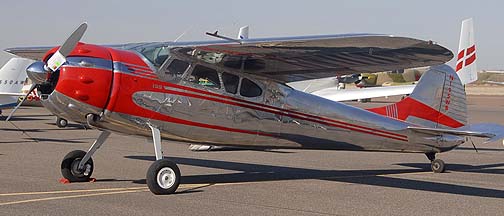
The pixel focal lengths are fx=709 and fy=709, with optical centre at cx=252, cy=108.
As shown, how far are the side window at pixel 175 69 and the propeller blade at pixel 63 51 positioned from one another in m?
1.26

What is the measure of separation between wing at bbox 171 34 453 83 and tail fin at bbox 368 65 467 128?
2000 mm

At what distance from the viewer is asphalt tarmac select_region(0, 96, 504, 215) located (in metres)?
8.09

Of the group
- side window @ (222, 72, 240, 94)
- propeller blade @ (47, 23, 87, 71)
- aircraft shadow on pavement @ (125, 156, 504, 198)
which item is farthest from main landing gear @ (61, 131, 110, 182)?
side window @ (222, 72, 240, 94)

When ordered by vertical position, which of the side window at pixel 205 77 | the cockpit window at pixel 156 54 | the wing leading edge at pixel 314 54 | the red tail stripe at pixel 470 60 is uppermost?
the red tail stripe at pixel 470 60

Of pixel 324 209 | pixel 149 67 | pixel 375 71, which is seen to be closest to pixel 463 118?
pixel 375 71

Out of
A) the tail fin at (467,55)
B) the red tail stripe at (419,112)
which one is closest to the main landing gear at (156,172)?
the red tail stripe at (419,112)

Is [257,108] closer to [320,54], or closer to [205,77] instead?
[205,77]

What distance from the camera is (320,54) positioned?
9391 millimetres

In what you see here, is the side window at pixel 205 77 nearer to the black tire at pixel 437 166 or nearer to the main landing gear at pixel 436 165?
the main landing gear at pixel 436 165

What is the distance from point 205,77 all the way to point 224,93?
0.36 metres

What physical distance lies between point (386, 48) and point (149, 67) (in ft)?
9.94

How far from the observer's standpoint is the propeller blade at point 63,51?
8.57 m

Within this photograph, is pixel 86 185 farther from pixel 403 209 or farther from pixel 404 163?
pixel 404 163

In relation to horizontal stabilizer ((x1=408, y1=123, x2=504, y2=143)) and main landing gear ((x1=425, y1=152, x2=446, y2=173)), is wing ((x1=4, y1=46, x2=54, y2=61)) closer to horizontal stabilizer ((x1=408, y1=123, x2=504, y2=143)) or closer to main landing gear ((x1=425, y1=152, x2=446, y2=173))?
horizontal stabilizer ((x1=408, y1=123, x2=504, y2=143))
